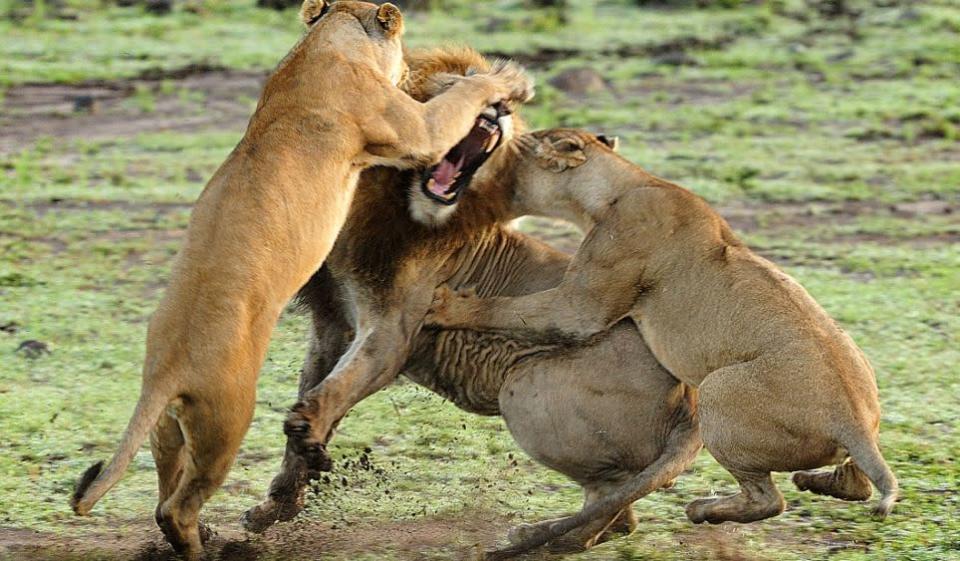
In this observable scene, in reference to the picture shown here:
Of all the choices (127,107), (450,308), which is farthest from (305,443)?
(127,107)

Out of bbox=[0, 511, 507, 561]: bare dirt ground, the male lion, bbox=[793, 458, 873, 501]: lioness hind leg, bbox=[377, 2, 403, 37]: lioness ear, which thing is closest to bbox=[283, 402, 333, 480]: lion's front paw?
the male lion

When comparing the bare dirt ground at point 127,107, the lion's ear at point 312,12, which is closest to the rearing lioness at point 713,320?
the lion's ear at point 312,12

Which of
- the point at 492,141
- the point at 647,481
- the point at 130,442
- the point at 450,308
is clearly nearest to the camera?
the point at 130,442

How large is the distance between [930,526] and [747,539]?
0.55 m

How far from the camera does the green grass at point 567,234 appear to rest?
17.2 feet

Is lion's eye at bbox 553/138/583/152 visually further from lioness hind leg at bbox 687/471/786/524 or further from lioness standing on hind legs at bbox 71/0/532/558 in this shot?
lioness hind leg at bbox 687/471/786/524

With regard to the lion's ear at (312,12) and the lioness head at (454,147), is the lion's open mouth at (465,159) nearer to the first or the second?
the lioness head at (454,147)

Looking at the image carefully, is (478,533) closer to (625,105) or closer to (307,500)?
(307,500)

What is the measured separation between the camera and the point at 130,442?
394cm

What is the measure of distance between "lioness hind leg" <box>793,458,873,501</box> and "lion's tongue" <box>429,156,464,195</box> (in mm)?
1301

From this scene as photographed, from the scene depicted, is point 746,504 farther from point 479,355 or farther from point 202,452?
point 202,452

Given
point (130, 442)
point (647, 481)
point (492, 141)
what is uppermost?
point (492, 141)

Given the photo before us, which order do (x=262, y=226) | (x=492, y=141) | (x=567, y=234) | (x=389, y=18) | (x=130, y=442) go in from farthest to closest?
(x=567, y=234) → (x=492, y=141) → (x=389, y=18) → (x=262, y=226) → (x=130, y=442)

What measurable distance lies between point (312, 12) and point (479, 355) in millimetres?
1127
